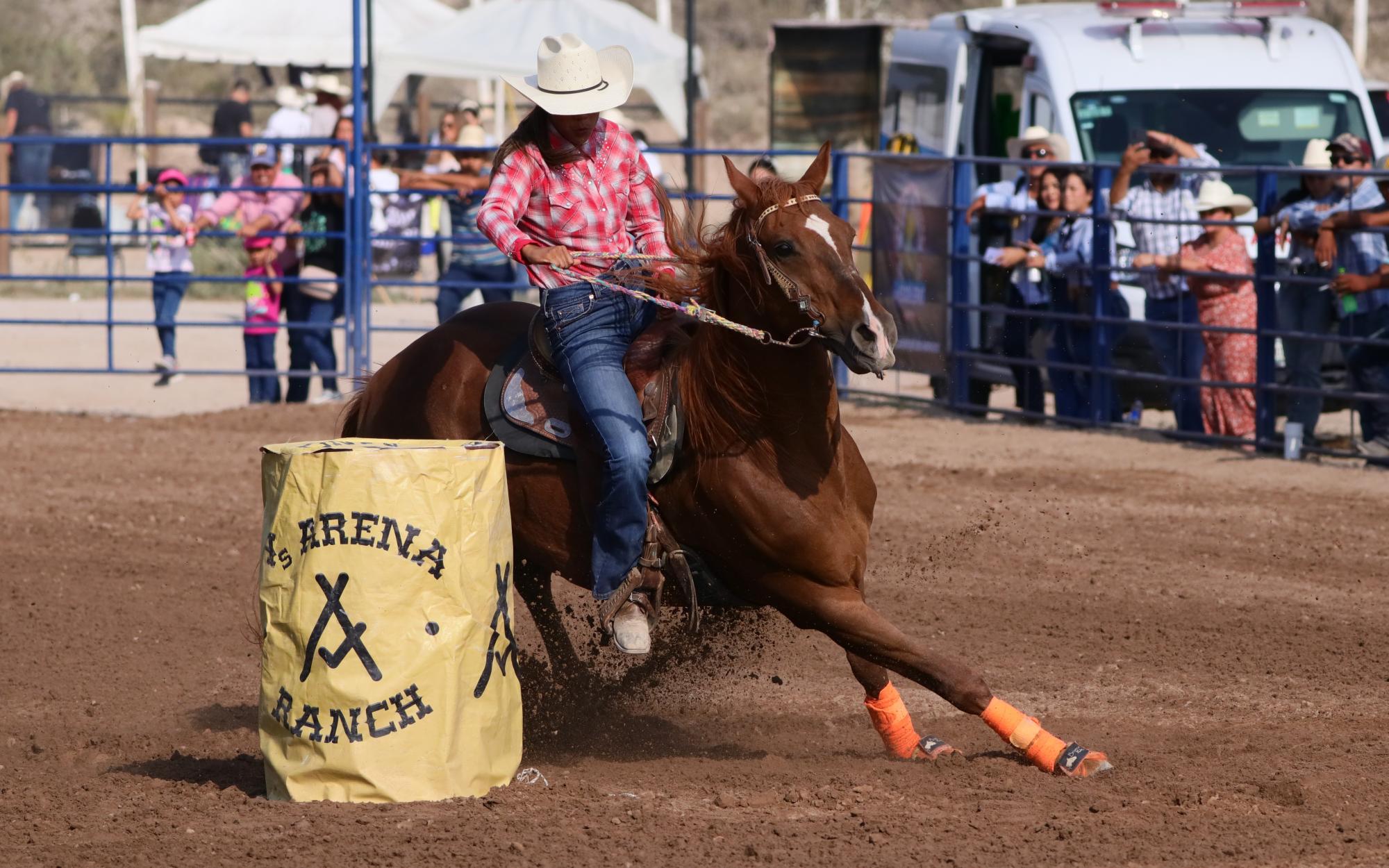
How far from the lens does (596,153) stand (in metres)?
5.34

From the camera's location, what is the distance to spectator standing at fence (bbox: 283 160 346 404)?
1322 cm

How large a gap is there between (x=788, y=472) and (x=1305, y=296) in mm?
6721

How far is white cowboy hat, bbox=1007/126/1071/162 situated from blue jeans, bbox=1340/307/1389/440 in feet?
7.98

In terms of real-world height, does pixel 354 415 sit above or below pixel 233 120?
below

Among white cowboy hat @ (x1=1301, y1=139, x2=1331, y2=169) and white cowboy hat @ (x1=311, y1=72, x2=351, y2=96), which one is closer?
white cowboy hat @ (x1=1301, y1=139, x2=1331, y2=169)

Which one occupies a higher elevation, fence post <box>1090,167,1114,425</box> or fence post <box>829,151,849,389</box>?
fence post <box>829,151,849,389</box>

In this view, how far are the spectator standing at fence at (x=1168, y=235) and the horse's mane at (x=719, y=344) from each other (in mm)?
6664

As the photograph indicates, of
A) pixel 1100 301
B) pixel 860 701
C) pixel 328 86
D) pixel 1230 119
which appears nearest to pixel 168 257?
pixel 328 86

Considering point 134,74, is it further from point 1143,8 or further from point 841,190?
point 1143,8

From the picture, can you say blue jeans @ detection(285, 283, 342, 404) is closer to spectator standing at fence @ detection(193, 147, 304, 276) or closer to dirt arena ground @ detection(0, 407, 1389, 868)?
spectator standing at fence @ detection(193, 147, 304, 276)

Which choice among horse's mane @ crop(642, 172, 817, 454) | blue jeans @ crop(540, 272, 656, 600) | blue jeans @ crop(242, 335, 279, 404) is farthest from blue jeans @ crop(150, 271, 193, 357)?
horse's mane @ crop(642, 172, 817, 454)

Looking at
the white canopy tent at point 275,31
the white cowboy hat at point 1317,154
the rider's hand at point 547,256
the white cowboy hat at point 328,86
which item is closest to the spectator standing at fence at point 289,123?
the white cowboy hat at point 328,86

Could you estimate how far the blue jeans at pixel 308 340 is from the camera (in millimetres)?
13234

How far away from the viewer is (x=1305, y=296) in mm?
A: 10641
